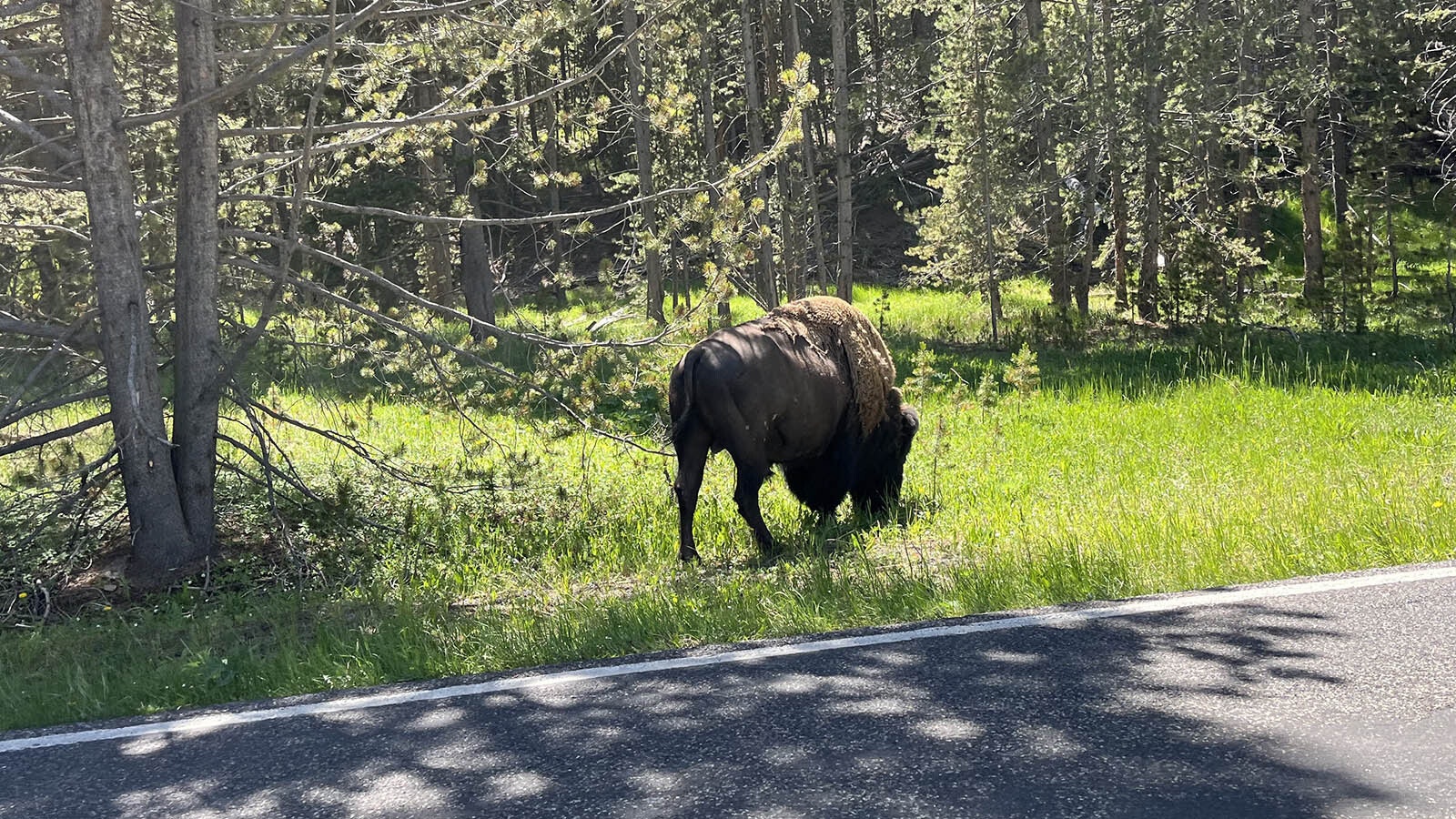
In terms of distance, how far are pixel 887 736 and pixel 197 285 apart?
5.73 metres

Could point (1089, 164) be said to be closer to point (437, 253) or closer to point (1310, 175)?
point (1310, 175)

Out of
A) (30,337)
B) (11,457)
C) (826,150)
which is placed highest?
(826,150)

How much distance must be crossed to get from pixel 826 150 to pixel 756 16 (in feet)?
29.9

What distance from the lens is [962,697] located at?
4.60 m

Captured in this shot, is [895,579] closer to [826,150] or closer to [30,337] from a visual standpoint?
[30,337]

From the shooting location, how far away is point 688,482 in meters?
8.22

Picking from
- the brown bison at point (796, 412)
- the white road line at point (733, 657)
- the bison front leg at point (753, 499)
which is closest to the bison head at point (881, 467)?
the brown bison at point (796, 412)

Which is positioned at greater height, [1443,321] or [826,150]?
[826,150]

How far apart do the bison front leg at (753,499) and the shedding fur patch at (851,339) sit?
1.16 metres

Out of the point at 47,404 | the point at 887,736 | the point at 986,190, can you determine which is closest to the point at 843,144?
the point at 986,190

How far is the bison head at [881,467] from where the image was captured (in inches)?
370

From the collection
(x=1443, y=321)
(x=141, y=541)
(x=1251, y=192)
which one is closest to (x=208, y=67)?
(x=141, y=541)

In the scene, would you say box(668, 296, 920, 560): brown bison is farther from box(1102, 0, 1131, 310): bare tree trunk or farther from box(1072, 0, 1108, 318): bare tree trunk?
box(1102, 0, 1131, 310): bare tree trunk

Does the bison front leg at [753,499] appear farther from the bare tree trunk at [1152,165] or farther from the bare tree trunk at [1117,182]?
the bare tree trunk at [1152,165]
